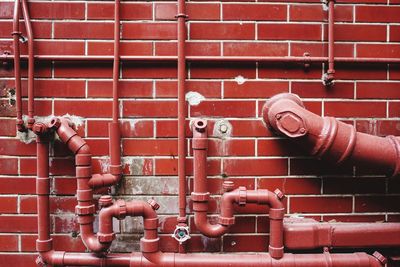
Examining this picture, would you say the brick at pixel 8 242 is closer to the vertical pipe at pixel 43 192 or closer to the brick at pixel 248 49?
the vertical pipe at pixel 43 192

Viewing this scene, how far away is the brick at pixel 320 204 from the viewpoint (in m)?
1.44

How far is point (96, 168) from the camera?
1427 mm

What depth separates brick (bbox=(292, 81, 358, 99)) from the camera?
1433 mm

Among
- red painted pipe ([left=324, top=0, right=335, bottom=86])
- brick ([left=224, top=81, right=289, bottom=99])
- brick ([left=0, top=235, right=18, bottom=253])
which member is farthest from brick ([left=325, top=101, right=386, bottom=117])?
brick ([left=0, top=235, right=18, bottom=253])

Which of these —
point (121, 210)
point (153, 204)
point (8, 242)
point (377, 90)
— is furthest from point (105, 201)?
point (377, 90)

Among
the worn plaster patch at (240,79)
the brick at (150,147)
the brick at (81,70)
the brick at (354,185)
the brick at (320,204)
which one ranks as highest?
the brick at (81,70)

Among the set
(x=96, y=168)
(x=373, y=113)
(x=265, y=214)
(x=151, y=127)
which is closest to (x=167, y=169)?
(x=151, y=127)

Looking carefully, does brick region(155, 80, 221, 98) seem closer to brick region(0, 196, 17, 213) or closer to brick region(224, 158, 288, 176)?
brick region(224, 158, 288, 176)

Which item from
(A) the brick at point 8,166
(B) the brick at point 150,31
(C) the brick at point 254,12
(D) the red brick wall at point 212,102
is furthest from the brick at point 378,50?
(A) the brick at point 8,166

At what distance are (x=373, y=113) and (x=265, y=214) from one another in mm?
648

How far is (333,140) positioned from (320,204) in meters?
0.34

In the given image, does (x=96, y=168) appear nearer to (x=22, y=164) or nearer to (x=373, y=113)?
(x=22, y=164)

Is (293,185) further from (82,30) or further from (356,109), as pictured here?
(82,30)

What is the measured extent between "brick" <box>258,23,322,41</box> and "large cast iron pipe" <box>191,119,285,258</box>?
1.61ft
